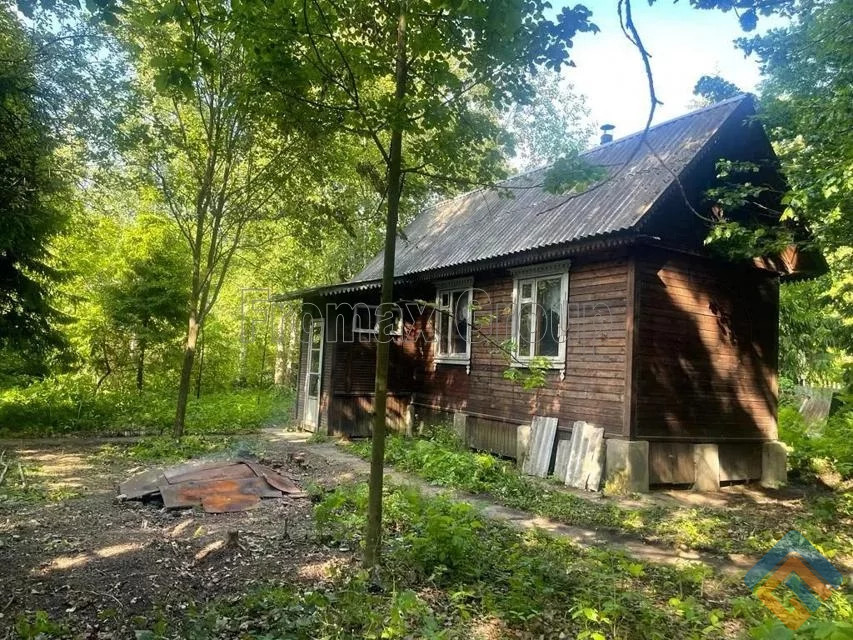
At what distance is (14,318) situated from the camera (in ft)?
37.3

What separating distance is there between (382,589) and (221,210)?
34.3ft

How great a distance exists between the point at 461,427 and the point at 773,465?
5684 millimetres

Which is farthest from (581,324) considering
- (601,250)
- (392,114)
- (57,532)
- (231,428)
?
(231,428)

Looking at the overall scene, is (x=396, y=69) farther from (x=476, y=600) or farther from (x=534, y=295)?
(x=534, y=295)

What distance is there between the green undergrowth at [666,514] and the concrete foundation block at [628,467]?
0.52 meters

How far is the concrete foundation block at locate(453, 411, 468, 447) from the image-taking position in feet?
38.8

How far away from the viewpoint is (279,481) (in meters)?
7.77

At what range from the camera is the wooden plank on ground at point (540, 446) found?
9.52 m

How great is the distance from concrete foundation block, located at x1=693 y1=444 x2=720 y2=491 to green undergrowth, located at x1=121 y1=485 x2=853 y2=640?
172 inches

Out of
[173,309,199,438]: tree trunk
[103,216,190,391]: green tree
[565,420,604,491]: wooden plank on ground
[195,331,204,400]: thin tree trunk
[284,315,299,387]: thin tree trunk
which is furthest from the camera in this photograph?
[284,315,299,387]: thin tree trunk

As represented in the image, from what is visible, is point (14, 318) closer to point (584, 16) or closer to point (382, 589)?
point (382, 589)

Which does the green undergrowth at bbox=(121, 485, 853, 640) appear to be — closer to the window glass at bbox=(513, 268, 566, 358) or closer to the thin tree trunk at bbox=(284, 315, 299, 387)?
the window glass at bbox=(513, 268, 566, 358)

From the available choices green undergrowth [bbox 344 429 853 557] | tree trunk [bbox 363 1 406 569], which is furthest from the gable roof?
green undergrowth [bbox 344 429 853 557]

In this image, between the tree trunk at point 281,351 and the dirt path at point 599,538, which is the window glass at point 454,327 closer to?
the dirt path at point 599,538
